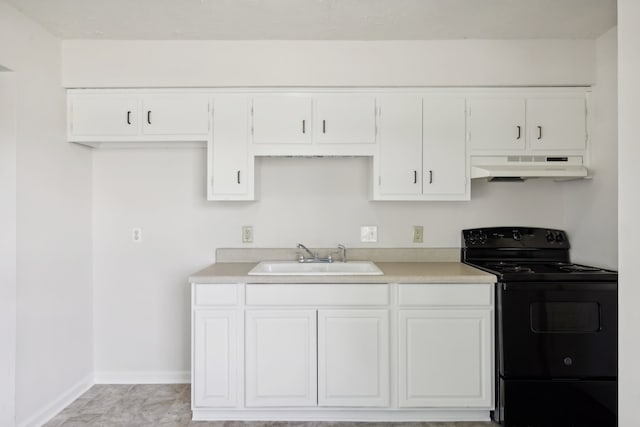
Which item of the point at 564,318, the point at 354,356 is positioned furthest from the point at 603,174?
→ the point at 354,356

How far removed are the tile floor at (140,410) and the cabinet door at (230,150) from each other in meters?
1.38

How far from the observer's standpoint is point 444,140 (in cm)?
250

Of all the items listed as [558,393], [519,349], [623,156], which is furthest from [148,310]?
[623,156]

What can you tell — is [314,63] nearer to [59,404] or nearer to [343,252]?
[343,252]

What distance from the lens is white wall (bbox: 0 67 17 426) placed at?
2.04 m

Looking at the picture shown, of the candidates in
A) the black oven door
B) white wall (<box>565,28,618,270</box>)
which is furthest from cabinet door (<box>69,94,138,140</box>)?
white wall (<box>565,28,618,270</box>)

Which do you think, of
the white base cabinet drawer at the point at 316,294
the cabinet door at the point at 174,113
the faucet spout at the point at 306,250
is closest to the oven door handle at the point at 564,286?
the white base cabinet drawer at the point at 316,294

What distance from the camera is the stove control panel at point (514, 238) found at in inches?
108

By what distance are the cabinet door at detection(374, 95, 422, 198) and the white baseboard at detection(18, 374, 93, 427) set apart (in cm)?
245

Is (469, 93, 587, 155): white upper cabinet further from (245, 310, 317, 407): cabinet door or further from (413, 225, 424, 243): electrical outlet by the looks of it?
(245, 310, 317, 407): cabinet door

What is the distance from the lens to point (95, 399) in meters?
2.55

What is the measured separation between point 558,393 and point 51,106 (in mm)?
3465

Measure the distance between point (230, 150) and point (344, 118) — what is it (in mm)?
779

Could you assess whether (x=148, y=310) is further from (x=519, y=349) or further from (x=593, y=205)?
(x=593, y=205)
